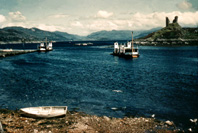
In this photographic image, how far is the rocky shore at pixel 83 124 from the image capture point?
62.0ft

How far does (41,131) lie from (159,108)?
17.3m

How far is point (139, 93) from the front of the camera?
33.8 metres

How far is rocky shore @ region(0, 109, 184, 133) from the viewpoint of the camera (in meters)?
18.9

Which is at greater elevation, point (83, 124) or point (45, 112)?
point (45, 112)

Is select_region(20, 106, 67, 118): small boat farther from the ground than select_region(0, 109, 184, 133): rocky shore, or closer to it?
farther from the ground

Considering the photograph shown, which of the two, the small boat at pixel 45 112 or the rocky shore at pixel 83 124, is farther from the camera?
the small boat at pixel 45 112

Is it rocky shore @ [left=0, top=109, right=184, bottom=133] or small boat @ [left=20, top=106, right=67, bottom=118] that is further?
small boat @ [left=20, top=106, right=67, bottom=118]

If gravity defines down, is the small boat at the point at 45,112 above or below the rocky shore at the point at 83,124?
above

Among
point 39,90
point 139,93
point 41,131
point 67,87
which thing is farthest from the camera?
point 67,87

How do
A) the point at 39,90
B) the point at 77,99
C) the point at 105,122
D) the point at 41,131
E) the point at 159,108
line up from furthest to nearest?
the point at 39,90, the point at 77,99, the point at 159,108, the point at 105,122, the point at 41,131

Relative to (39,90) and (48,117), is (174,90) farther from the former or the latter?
(39,90)

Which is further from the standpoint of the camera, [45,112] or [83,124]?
[45,112]

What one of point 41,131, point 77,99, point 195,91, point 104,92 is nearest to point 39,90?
point 77,99

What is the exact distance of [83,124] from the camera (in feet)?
66.6
